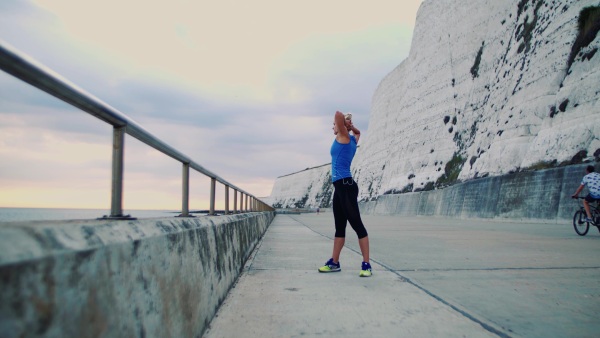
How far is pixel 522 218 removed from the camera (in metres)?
19.3

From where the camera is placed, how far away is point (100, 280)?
1.72 metres

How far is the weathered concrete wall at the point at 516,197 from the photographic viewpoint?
16750 millimetres

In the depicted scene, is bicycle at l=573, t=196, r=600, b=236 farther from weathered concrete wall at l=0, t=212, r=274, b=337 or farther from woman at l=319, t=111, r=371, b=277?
weathered concrete wall at l=0, t=212, r=274, b=337

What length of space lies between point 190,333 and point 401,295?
2308 mm

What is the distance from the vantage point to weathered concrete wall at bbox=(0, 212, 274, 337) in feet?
4.21

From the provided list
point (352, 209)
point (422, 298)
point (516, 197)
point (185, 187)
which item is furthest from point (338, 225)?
point (516, 197)

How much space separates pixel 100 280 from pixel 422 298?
332 centimetres

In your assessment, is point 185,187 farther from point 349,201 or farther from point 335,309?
point 349,201

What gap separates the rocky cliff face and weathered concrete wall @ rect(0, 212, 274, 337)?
17.6 metres

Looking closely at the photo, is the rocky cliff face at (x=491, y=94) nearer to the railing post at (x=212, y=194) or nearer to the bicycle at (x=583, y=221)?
the bicycle at (x=583, y=221)

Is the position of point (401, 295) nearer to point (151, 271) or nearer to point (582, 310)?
point (582, 310)

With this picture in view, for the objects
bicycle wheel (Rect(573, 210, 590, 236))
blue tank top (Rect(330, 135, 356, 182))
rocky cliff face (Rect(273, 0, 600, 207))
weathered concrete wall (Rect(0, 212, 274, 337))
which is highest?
rocky cliff face (Rect(273, 0, 600, 207))

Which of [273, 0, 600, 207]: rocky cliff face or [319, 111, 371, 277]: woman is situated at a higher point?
[273, 0, 600, 207]: rocky cliff face

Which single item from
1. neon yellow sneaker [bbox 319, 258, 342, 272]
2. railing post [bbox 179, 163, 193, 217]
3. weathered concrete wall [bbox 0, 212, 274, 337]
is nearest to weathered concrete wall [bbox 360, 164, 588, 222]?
neon yellow sneaker [bbox 319, 258, 342, 272]
